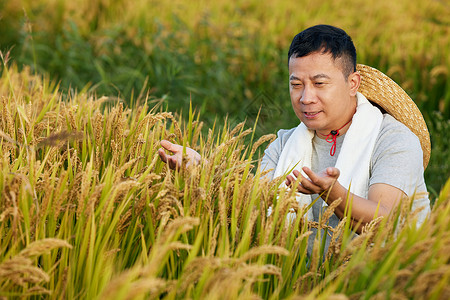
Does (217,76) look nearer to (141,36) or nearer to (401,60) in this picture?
(141,36)

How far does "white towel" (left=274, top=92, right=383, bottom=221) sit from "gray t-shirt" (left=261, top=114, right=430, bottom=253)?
46 millimetres

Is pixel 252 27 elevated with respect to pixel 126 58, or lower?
elevated

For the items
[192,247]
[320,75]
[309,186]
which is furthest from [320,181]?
[320,75]

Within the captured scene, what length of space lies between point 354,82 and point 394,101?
0.23 metres

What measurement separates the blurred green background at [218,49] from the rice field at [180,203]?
3 cm

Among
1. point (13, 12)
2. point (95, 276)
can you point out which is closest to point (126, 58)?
point (13, 12)

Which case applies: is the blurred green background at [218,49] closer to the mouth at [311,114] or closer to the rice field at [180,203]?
the rice field at [180,203]

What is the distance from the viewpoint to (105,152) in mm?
2365

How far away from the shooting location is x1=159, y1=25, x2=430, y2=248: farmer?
229cm

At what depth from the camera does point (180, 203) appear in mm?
1666

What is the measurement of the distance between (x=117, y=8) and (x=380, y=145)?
18.8 feet

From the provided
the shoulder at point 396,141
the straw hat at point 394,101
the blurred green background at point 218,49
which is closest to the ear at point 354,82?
the straw hat at point 394,101

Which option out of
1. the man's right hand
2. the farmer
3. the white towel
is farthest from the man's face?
the man's right hand

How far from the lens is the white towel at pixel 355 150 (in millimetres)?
2396
